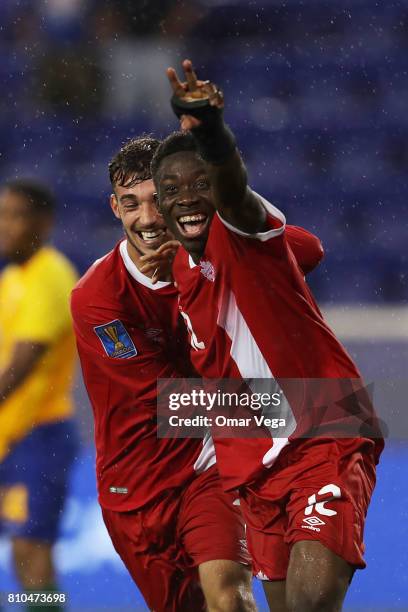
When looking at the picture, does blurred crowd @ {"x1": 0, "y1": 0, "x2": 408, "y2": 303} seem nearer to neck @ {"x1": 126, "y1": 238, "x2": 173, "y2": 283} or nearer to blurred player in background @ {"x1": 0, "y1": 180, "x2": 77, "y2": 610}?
blurred player in background @ {"x1": 0, "y1": 180, "x2": 77, "y2": 610}

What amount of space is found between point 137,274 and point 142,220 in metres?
0.15

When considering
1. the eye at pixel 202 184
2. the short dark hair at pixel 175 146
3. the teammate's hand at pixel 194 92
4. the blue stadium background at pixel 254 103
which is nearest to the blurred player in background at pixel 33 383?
the short dark hair at pixel 175 146

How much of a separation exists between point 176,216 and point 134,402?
2.41 ft

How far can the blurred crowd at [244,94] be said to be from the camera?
782 cm

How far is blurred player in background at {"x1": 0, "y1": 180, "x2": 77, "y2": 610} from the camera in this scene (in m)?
4.23

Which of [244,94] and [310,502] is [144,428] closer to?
[310,502]

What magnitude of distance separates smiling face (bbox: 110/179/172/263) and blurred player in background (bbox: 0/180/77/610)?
105cm

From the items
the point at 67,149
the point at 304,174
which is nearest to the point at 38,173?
the point at 67,149

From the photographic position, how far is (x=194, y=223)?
9.32 feet

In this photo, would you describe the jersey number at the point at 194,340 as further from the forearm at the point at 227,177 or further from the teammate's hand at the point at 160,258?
the forearm at the point at 227,177

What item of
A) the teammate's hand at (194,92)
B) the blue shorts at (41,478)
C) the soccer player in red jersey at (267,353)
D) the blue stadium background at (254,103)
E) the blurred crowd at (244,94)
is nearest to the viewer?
the teammate's hand at (194,92)

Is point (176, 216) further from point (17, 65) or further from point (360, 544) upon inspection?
point (17, 65)

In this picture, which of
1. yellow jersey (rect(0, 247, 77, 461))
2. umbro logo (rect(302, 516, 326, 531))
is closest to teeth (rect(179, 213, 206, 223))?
umbro logo (rect(302, 516, 326, 531))

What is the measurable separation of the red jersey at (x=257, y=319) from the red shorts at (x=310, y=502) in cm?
5
